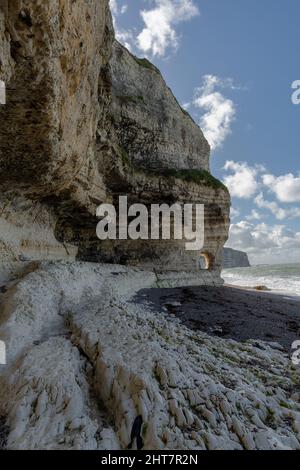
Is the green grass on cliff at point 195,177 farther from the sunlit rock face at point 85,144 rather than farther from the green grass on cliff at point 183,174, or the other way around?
the sunlit rock face at point 85,144

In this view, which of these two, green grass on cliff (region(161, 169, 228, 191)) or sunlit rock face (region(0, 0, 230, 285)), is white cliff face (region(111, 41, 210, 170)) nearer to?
sunlit rock face (region(0, 0, 230, 285))

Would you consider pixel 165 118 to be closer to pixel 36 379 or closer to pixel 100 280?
pixel 100 280

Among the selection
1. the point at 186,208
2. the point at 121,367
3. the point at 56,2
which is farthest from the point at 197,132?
the point at 121,367

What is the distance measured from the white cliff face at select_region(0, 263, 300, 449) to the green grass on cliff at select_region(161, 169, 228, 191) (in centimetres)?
1232

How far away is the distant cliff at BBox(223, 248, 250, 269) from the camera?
405 ft

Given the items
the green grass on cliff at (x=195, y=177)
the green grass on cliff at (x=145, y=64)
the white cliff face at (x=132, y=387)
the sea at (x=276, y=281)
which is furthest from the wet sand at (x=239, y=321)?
the green grass on cliff at (x=145, y=64)

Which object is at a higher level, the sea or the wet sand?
the wet sand

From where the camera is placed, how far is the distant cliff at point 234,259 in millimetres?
123312

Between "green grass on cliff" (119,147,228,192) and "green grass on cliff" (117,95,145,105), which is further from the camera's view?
"green grass on cliff" (117,95,145,105)

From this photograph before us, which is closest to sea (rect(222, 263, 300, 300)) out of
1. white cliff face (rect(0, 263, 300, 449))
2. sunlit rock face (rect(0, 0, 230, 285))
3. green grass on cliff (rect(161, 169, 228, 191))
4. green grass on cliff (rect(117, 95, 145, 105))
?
green grass on cliff (rect(161, 169, 228, 191))

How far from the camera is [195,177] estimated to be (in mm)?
17500

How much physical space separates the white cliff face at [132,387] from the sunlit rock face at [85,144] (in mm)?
3909

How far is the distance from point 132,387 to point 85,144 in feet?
24.5
